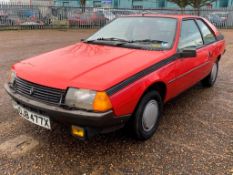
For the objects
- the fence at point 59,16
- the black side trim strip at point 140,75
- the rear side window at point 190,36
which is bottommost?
the black side trim strip at point 140,75

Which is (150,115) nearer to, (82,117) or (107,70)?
(107,70)

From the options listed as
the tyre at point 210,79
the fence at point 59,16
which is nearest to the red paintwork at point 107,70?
the tyre at point 210,79

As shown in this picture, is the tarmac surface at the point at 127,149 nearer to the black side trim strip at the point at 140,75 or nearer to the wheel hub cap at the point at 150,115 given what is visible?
the wheel hub cap at the point at 150,115

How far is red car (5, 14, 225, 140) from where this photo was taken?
251cm

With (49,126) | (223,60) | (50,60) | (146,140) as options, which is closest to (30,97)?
(49,126)

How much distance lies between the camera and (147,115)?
309 cm

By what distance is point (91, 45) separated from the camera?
3.85 m

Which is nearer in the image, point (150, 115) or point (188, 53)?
point (150, 115)

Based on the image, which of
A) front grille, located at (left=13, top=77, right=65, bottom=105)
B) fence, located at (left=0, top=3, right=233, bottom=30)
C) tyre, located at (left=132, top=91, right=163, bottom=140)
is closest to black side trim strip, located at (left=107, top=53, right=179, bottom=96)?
tyre, located at (left=132, top=91, right=163, bottom=140)

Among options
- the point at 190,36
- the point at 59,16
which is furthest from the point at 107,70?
the point at 59,16

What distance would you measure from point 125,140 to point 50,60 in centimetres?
134

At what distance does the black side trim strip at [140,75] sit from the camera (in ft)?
8.38

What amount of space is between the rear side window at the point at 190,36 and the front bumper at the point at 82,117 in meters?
1.66

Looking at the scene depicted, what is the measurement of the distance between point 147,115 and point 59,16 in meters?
16.2
